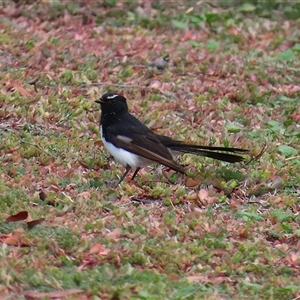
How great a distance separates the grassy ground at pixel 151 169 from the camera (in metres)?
6.32

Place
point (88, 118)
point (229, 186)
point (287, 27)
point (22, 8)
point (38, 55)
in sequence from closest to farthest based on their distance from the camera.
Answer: point (229, 186) < point (88, 118) < point (38, 55) < point (22, 8) < point (287, 27)

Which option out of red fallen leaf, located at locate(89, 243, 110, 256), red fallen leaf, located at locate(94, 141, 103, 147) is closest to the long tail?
red fallen leaf, located at locate(94, 141, 103, 147)

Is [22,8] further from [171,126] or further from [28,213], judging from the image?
[28,213]

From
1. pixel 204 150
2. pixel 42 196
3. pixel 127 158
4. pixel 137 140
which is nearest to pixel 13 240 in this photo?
pixel 42 196

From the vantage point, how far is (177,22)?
12906mm

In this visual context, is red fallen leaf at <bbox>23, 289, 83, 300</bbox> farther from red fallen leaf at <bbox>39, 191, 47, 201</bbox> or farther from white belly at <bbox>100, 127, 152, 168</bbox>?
white belly at <bbox>100, 127, 152, 168</bbox>

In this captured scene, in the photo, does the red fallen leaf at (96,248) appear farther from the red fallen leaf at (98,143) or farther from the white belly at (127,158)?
the red fallen leaf at (98,143)

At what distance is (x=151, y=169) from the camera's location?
28.8 ft

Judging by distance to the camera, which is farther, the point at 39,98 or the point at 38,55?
the point at 38,55

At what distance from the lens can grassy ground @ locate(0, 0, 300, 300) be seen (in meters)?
6.32

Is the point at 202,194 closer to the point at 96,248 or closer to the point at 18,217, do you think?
the point at 96,248

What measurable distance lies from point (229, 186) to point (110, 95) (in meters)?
1.61

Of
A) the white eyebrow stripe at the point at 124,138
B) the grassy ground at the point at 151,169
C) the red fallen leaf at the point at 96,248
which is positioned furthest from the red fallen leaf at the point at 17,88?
the red fallen leaf at the point at 96,248

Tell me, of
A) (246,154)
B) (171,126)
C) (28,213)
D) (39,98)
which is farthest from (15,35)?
(28,213)
